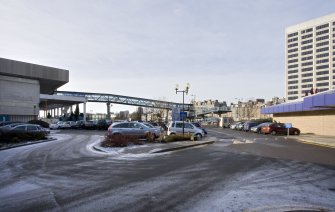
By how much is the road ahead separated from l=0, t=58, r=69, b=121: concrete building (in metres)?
41.0

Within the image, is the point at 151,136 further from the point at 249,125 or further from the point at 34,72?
the point at 249,125

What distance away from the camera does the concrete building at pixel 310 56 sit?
152m

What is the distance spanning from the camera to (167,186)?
1026cm

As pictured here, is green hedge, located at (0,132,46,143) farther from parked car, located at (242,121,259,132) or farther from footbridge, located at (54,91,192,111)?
footbridge, located at (54,91,192,111)

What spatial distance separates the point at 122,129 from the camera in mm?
30141

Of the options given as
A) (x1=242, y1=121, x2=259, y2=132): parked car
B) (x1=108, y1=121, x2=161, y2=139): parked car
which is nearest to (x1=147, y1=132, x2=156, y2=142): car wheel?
(x1=108, y1=121, x2=161, y2=139): parked car

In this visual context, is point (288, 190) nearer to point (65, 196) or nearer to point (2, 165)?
point (65, 196)

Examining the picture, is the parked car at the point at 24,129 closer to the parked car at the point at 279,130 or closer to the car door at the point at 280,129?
the parked car at the point at 279,130

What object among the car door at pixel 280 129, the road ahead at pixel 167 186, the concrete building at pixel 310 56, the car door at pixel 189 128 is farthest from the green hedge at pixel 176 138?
the concrete building at pixel 310 56

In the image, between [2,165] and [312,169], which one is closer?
[312,169]

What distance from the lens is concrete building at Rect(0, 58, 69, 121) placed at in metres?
53.3

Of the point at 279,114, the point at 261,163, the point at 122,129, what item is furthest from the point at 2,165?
the point at 279,114

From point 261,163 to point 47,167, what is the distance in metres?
8.45

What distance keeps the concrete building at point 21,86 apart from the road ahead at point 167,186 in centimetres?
4103
